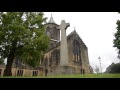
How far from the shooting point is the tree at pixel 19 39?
16.4 m

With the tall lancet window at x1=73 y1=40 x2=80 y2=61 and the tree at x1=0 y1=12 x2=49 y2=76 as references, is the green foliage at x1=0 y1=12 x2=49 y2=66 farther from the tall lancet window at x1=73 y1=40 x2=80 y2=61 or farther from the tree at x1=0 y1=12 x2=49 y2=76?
the tall lancet window at x1=73 y1=40 x2=80 y2=61

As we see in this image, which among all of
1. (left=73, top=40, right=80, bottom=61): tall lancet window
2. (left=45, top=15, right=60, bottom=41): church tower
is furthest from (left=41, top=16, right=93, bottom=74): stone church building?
(left=45, top=15, right=60, bottom=41): church tower

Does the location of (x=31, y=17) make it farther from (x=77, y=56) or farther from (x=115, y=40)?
(x=77, y=56)

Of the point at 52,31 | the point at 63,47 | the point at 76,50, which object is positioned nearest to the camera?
the point at 63,47

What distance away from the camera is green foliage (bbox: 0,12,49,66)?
16419 mm

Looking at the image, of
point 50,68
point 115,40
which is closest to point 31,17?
point 115,40

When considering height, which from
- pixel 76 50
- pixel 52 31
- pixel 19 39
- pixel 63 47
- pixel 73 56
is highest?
pixel 52 31

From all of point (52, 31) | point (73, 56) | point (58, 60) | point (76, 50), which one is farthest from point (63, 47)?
point (52, 31)

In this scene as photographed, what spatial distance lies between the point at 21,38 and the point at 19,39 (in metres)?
0.24

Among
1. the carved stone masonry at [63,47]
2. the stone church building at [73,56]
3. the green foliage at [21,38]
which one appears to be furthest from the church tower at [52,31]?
the green foliage at [21,38]

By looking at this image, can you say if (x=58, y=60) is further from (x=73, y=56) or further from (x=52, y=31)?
(x=52, y=31)

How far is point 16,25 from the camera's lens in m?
16.3

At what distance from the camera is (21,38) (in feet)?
55.1
